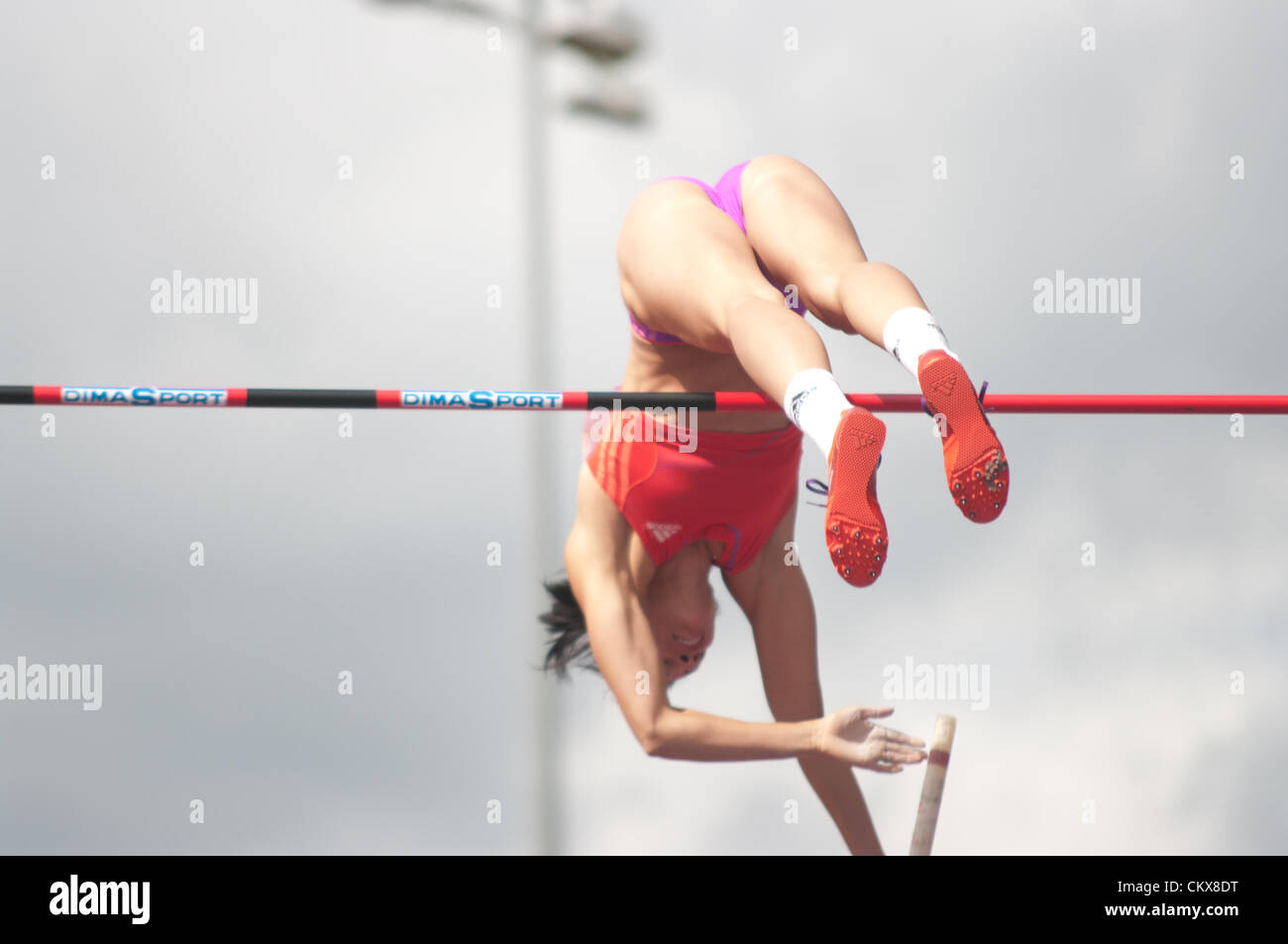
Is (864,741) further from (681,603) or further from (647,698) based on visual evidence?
(681,603)

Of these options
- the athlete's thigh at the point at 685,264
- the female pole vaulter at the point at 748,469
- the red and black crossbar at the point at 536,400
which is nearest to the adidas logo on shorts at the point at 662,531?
the female pole vaulter at the point at 748,469

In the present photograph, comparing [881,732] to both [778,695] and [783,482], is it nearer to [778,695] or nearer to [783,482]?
[778,695]

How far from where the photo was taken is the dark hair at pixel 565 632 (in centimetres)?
381

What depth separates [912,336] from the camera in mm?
2598

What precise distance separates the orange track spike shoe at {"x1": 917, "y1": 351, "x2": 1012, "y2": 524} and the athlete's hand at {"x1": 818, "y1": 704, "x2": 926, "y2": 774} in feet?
2.75

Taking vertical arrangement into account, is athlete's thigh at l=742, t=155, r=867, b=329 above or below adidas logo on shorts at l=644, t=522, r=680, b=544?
above

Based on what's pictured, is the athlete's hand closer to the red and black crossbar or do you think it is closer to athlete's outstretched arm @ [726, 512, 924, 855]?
athlete's outstretched arm @ [726, 512, 924, 855]

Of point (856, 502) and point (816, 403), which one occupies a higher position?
point (816, 403)

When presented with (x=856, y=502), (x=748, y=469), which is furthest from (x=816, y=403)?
(x=748, y=469)

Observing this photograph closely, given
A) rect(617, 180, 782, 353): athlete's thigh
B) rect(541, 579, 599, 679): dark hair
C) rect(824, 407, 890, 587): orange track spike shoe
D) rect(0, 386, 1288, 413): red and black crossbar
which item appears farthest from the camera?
rect(541, 579, 599, 679): dark hair

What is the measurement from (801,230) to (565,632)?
141 cm

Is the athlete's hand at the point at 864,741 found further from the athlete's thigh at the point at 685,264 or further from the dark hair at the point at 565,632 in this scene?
the athlete's thigh at the point at 685,264

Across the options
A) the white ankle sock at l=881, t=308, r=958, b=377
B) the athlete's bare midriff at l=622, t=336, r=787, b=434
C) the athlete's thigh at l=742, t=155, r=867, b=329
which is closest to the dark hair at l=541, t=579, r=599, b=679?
the athlete's bare midriff at l=622, t=336, r=787, b=434

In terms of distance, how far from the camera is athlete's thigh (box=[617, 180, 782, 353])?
2.90 m
